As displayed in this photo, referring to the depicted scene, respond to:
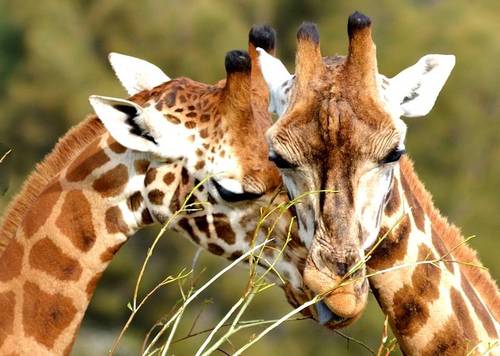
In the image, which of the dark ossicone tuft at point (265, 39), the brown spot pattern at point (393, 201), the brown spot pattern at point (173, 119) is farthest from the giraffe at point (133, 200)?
the brown spot pattern at point (393, 201)

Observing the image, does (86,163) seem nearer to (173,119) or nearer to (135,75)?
(173,119)

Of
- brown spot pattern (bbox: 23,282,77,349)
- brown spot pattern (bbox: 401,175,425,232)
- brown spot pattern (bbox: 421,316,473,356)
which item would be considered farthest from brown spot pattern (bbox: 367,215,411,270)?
brown spot pattern (bbox: 23,282,77,349)

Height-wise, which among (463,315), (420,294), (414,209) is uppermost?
(414,209)

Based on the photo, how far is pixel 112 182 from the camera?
7.69 meters

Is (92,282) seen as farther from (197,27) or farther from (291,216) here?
(197,27)

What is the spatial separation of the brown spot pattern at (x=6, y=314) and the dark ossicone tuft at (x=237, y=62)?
1496 millimetres

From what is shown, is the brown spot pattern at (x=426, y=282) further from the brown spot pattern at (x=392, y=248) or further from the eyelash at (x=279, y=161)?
the eyelash at (x=279, y=161)

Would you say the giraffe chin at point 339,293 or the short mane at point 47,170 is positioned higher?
the short mane at point 47,170

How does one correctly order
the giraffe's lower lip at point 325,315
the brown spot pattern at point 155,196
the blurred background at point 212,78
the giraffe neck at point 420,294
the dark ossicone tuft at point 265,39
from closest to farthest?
the giraffe's lower lip at point 325,315
the giraffe neck at point 420,294
the brown spot pattern at point 155,196
the dark ossicone tuft at point 265,39
the blurred background at point 212,78

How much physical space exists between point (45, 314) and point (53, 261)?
27 cm

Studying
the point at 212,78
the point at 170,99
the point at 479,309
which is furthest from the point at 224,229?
the point at 212,78

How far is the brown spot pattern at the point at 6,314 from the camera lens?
747 centimetres

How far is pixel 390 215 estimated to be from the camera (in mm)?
7430

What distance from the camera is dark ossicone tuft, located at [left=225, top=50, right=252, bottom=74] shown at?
7.56m
